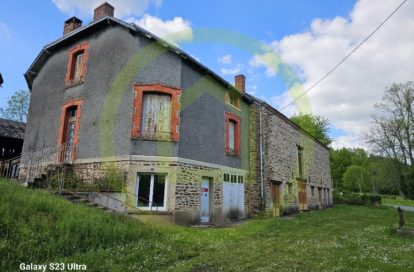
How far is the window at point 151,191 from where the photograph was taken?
1052 cm

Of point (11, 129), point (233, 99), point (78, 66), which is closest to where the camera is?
point (78, 66)

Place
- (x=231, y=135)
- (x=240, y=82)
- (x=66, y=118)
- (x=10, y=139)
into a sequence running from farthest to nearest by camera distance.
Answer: (x=10, y=139) → (x=240, y=82) → (x=231, y=135) → (x=66, y=118)

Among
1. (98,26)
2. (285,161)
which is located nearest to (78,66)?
(98,26)

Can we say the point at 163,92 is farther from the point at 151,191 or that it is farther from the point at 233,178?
the point at 233,178

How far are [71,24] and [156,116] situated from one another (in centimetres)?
762

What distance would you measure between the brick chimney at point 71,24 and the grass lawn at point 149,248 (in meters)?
10.6

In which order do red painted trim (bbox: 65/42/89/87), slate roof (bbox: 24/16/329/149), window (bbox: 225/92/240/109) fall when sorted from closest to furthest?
slate roof (bbox: 24/16/329/149) < red painted trim (bbox: 65/42/89/87) < window (bbox: 225/92/240/109)

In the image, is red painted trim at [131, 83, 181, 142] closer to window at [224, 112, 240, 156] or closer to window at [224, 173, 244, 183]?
window at [224, 112, 240, 156]

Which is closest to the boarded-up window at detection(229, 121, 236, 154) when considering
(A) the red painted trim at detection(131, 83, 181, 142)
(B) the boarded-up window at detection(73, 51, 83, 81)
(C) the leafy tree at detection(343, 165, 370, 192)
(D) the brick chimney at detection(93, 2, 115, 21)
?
(A) the red painted trim at detection(131, 83, 181, 142)

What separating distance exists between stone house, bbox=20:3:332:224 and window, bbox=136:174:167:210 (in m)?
0.04

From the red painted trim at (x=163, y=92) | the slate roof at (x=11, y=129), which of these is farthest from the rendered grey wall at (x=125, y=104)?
the slate roof at (x=11, y=129)

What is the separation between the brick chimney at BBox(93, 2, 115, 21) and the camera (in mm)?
13188

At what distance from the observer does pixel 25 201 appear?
269 inches

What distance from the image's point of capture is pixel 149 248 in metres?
6.41
